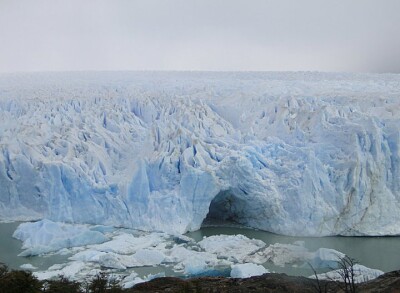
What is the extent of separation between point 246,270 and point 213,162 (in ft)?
9.53

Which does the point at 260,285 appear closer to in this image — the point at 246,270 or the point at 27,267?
the point at 246,270

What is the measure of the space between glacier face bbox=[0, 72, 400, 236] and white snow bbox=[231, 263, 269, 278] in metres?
1.91

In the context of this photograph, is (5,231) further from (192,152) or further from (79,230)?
(192,152)

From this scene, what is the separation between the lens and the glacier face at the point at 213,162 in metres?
9.88

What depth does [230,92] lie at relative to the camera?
533 inches

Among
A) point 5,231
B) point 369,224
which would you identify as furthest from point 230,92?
point 5,231

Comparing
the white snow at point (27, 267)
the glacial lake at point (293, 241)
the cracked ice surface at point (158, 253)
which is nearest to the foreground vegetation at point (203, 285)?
the cracked ice surface at point (158, 253)

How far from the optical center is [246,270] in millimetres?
7914

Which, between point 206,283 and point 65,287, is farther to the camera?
point 206,283

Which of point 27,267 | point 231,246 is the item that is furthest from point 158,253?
point 27,267

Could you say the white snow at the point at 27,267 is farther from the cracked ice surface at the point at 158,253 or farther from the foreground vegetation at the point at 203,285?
the foreground vegetation at the point at 203,285

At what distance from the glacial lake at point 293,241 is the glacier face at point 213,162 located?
216 millimetres

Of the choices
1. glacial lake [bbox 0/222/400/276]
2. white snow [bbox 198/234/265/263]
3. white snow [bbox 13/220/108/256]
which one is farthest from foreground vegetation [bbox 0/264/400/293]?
white snow [bbox 13/220/108/256]

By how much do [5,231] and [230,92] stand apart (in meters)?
5.98
